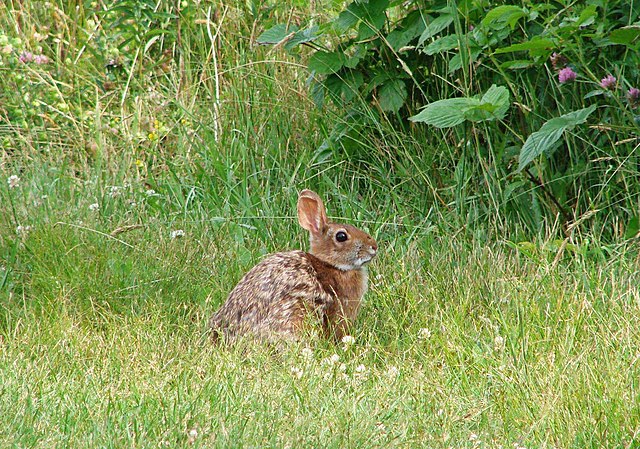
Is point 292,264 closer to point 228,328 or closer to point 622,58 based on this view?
point 228,328

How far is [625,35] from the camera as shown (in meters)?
4.97

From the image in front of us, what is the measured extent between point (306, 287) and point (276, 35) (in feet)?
6.46

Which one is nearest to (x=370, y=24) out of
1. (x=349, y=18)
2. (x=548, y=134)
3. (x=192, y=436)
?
(x=349, y=18)

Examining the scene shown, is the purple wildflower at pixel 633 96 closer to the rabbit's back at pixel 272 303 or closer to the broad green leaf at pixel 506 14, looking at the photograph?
the broad green leaf at pixel 506 14

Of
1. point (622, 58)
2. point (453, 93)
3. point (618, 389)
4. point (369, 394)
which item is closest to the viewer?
point (618, 389)

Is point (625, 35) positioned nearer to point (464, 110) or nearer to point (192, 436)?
point (464, 110)

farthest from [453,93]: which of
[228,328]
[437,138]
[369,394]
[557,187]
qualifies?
[369,394]

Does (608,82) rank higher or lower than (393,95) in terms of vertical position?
higher

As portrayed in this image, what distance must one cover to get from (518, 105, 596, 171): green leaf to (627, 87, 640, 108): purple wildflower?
0.78 feet

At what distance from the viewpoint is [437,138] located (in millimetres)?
6082

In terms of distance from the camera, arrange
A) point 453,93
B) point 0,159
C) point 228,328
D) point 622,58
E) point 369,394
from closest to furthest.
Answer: point 369,394
point 228,328
point 622,58
point 453,93
point 0,159

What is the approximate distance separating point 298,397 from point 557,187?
244cm

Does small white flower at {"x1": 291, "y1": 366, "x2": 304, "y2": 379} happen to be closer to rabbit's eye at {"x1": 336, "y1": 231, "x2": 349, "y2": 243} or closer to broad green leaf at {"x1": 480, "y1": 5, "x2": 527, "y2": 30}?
rabbit's eye at {"x1": 336, "y1": 231, "x2": 349, "y2": 243}

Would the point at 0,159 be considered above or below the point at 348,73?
below
